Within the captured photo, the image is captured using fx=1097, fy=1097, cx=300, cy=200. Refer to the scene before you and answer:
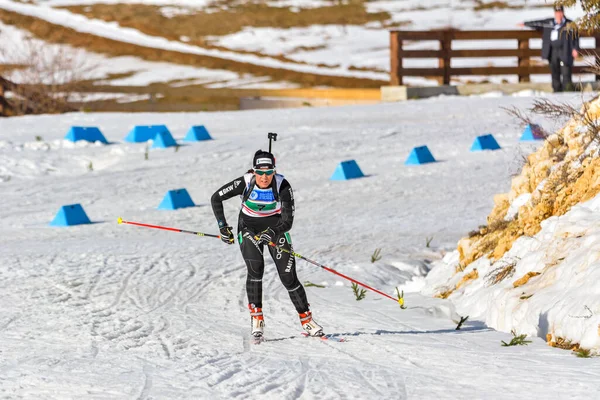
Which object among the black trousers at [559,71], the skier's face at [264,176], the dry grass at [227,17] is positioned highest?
the dry grass at [227,17]

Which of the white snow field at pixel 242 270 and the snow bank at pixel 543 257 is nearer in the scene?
the white snow field at pixel 242 270

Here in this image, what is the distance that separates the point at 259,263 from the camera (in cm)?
750

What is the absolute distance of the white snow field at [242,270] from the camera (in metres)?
6.49

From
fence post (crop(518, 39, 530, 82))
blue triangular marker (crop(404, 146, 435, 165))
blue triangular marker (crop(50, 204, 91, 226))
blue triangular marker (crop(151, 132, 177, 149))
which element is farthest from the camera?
fence post (crop(518, 39, 530, 82))

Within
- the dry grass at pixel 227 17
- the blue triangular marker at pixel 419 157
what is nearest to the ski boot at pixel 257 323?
the blue triangular marker at pixel 419 157

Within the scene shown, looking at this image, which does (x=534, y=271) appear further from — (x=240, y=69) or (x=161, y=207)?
(x=240, y=69)

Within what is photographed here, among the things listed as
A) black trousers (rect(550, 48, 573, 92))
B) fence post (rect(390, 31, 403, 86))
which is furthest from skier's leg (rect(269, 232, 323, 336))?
fence post (rect(390, 31, 403, 86))

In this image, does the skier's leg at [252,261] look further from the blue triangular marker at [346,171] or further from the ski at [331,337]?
the blue triangular marker at [346,171]

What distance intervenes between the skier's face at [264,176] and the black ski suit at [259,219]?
0.16 feet

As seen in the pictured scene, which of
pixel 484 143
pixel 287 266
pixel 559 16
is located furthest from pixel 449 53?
pixel 287 266

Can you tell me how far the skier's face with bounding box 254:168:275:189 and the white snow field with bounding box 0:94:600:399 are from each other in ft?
3.66

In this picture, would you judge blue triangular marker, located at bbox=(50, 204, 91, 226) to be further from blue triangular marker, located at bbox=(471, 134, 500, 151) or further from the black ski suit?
blue triangular marker, located at bbox=(471, 134, 500, 151)

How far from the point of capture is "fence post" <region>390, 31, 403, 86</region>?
24.6m

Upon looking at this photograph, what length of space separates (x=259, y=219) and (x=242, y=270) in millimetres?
3286
